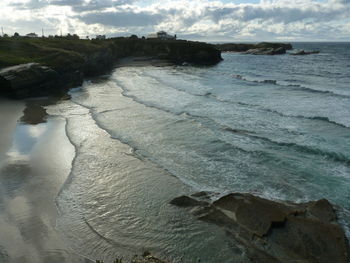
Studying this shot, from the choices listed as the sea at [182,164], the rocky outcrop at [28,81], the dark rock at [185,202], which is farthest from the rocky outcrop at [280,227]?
the rocky outcrop at [28,81]

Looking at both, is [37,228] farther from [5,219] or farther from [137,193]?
[137,193]

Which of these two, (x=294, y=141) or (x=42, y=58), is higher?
(x=42, y=58)

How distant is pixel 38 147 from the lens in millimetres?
20312

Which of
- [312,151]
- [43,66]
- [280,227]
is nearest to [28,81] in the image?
[43,66]

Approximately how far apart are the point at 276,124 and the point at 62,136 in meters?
15.1

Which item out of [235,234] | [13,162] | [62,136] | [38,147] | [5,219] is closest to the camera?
[235,234]

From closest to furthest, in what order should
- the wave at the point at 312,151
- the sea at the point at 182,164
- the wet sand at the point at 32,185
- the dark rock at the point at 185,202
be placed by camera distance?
the wet sand at the point at 32,185, the sea at the point at 182,164, the dark rock at the point at 185,202, the wave at the point at 312,151

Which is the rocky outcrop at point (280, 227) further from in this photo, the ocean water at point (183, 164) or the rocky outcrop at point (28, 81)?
the rocky outcrop at point (28, 81)

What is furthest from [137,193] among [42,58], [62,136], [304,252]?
[42,58]

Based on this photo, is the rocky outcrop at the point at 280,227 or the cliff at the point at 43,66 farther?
the cliff at the point at 43,66

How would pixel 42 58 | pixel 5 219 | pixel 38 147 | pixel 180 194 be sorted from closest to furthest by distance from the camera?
pixel 5 219 → pixel 180 194 → pixel 38 147 → pixel 42 58

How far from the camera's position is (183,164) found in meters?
18.0

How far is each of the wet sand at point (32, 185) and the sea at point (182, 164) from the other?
0.47m

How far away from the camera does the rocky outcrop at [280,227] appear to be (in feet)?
33.6
